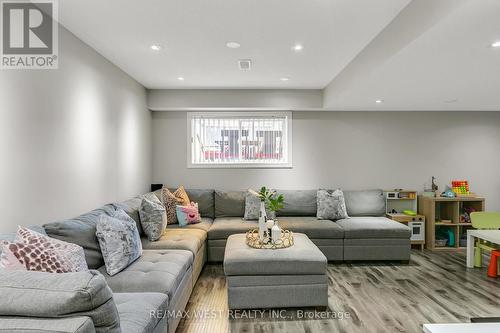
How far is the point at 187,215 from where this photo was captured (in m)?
4.34

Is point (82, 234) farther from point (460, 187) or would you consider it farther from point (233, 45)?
point (460, 187)

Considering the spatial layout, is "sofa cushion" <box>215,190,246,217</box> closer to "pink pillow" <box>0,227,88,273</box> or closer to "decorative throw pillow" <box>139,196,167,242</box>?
"decorative throw pillow" <box>139,196,167,242</box>

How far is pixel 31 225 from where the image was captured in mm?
2293

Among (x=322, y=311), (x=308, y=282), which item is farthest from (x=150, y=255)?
(x=322, y=311)

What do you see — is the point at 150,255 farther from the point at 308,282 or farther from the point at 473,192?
the point at 473,192

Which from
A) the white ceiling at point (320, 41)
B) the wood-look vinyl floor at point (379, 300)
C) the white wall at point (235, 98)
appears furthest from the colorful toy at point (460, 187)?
the white wall at point (235, 98)

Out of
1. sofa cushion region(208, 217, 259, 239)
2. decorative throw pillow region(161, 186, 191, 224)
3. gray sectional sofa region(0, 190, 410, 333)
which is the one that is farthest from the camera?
decorative throw pillow region(161, 186, 191, 224)

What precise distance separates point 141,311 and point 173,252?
1.23m

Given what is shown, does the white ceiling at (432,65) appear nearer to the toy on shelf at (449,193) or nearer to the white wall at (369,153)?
the white wall at (369,153)

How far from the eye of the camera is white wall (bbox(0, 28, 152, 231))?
2160 mm

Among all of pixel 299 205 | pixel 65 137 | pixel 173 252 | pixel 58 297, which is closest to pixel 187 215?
pixel 173 252

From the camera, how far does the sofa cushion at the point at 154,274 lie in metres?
2.24

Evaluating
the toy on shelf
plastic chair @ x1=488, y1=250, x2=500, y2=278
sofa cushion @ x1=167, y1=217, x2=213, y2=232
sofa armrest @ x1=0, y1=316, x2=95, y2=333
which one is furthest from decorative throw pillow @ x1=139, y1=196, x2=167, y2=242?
the toy on shelf

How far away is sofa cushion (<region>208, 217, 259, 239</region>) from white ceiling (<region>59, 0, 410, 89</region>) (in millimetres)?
2063
